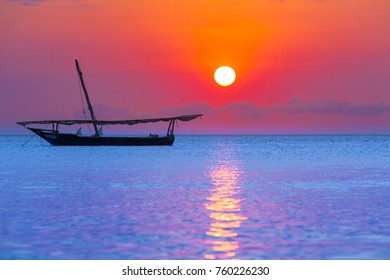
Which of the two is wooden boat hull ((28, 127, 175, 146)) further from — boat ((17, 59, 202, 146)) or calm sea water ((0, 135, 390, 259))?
calm sea water ((0, 135, 390, 259))

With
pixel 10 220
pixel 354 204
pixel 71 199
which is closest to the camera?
pixel 10 220

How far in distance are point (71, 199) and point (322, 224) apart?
36.2 ft

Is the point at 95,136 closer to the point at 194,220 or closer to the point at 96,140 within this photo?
the point at 96,140

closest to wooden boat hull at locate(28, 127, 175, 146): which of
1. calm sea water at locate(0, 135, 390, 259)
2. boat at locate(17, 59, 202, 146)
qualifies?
boat at locate(17, 59, 202, 146)

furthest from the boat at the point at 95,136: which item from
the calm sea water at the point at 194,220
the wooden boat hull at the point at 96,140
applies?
the calm sea water at the point at 194,220

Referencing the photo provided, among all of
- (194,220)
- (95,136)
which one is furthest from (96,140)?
(194,220)

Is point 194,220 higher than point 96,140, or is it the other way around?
point 96,140

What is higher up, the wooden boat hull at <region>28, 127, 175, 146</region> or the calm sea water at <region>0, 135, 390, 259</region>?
the wooden boat hull at <region>28, 127, 175, 146</region>

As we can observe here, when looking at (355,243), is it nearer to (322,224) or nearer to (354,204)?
(322,224)

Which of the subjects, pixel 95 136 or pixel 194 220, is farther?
pixel 95 136

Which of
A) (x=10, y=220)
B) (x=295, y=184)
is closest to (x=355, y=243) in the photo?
(x=10, y=220)

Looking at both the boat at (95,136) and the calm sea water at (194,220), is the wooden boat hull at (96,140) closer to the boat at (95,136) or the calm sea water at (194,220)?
the boat at (95,136)
